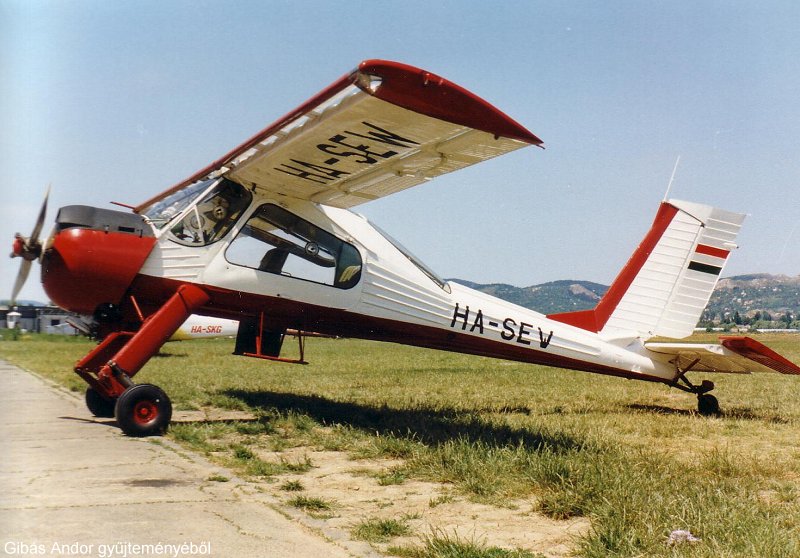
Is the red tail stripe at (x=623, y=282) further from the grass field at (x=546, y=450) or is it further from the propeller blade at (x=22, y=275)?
the propeller blade at (x=22, y=275)

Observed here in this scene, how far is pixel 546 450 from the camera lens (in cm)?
550

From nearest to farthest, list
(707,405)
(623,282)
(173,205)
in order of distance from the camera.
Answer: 1. (173,205)
2. (707,405)
3. (623,282)

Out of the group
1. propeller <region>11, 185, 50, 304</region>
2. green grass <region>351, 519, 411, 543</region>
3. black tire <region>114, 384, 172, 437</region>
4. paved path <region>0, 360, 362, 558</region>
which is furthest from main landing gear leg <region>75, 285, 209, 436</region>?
green grass <region>351, 519, 411, 543</region>

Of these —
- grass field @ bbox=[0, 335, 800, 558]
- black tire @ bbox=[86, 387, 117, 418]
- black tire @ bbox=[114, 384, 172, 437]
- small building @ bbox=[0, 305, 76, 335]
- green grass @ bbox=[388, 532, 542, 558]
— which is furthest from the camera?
small building @ bbox=[0, 305, 76, 335]

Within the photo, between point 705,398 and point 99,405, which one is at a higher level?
point 705,398

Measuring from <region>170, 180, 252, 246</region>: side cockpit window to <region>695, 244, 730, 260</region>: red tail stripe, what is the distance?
671 cm

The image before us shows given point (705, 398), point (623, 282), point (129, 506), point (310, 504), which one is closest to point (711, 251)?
point (623, 282)

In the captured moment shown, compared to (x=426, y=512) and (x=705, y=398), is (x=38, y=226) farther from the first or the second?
(x=705, y=398)

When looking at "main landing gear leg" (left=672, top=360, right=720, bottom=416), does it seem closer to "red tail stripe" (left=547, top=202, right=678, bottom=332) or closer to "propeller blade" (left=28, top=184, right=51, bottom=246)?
"red tail stripe" (left=547, top=202, right=678, bottom=332)

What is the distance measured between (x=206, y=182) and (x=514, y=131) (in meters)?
4.06

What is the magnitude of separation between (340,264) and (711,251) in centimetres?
577

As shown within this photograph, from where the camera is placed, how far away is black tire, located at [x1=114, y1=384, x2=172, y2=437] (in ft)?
21.8

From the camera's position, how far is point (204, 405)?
9.76m

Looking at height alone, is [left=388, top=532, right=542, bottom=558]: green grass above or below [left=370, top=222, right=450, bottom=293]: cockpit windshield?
below
